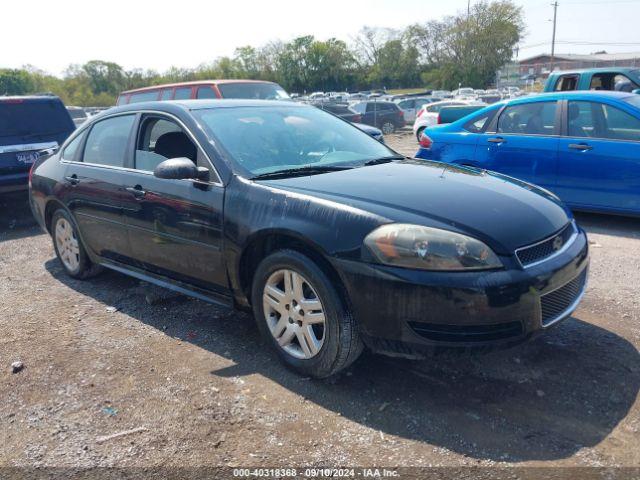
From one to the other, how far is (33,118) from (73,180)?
4129mm

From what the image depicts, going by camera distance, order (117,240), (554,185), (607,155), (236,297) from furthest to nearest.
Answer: (554,185), (607,155), (117,240), (236,297)

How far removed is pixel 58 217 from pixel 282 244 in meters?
3.06

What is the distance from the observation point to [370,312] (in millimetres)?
2928

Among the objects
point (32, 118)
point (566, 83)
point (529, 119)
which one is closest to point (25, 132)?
point (32, 118)

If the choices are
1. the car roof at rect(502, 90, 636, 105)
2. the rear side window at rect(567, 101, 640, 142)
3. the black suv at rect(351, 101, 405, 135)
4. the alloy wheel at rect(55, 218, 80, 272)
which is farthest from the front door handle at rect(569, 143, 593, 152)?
the black suv at rect(351, 101, 405, 135)

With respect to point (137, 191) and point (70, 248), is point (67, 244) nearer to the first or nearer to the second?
point (70, 248)

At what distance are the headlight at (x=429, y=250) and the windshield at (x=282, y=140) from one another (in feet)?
3.72

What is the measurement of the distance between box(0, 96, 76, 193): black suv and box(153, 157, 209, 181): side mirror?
495 centimetres

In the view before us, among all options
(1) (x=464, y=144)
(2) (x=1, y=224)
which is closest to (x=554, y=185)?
(1) (x=464, y=144)

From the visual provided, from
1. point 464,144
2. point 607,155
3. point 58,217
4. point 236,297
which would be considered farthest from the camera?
point 464,144

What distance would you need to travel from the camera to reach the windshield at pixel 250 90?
414 inches

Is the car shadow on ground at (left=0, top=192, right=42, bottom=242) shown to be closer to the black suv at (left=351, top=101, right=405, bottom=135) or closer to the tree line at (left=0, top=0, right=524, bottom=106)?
the black suv at (left=351, top=101, right=405, bottom=135)

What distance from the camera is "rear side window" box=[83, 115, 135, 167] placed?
14.9ft

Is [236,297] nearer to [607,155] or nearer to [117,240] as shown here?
[117,240]
